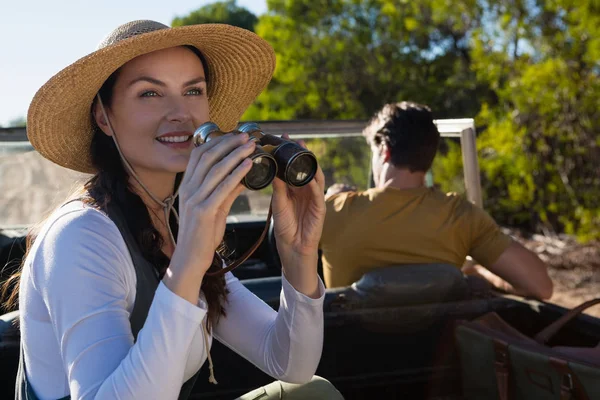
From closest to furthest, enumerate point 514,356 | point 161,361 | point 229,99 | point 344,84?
point 161,361 → point 514,356 → point 229,99 → point 344,84

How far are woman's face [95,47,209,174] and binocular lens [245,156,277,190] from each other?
16.4 inches

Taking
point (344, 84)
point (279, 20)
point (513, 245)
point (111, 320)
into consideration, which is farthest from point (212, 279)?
point (279, 20)

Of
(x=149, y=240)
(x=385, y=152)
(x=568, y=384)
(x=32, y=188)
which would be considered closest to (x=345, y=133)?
Result: (x=385, y=152)

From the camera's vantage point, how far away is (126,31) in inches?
80.9

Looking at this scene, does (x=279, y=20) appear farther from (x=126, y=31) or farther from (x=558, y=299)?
(x=126, y=31)

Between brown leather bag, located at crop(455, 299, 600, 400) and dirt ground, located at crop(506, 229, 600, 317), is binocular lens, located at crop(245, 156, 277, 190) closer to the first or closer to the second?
brown leather bag, located at crop(455, 299, 600, 400)

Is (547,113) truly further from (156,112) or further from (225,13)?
(225,13)

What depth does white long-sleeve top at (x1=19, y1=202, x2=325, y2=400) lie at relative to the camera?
4.98 ft

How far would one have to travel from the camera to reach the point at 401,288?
270 cm

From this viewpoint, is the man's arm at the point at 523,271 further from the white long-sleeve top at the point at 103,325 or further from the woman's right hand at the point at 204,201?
the woman's right hand at the point at 204,201

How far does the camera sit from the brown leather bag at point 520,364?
2.18m

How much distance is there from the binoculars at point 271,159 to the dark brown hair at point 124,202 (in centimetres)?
37

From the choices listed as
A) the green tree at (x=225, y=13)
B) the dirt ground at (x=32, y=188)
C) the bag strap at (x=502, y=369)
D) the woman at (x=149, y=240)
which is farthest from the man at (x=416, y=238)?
the green tree at (x=225, y=13)

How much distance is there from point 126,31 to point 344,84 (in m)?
13.5
